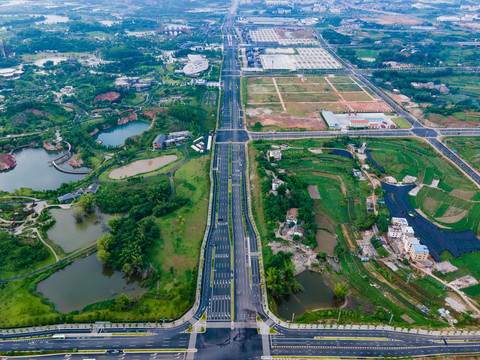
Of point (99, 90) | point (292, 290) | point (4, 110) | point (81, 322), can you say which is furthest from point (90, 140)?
point (292, 290)

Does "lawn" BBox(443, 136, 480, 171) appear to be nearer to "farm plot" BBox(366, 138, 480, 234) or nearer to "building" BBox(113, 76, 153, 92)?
"farm plot" BBox(366, 138, 480, 234)

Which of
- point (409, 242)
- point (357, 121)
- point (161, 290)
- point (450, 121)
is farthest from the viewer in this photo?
point (450, 121)

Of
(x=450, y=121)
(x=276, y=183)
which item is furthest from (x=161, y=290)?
(x=450, y=121)

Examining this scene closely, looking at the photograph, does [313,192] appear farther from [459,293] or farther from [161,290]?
[161,290]

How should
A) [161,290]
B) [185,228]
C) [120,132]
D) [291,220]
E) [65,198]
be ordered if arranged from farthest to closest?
[120,132]
[65,198]
[291,220]
[185,228]
[161,290]

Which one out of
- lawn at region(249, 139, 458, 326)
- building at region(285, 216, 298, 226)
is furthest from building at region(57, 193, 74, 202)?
building at region(285, 216, 298, 226)

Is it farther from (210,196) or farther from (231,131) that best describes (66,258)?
(231,131)
